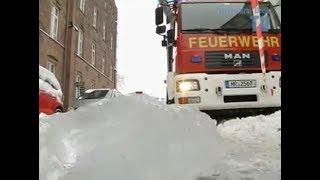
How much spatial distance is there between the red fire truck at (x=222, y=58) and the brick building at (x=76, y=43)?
1119cm

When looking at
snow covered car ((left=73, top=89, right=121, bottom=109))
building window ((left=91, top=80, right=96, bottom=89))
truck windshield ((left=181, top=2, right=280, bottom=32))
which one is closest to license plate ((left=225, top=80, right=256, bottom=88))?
truck windshield ((left=181, top=2, right=280, bottom=32))

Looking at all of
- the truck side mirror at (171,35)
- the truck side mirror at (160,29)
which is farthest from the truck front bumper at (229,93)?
the truck side mirror at (160,29)

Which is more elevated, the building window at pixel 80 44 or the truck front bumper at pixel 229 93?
the building window at pixel 80 44

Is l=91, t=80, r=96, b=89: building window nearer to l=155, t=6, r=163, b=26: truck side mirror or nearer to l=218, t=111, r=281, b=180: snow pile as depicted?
l=155, t=6, r=163, b=26: truck side mirror

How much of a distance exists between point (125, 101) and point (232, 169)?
1277mm

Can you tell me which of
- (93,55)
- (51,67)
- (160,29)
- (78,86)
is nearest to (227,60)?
(160,29)

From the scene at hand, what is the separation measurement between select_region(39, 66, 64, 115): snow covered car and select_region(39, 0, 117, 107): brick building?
9.10 m

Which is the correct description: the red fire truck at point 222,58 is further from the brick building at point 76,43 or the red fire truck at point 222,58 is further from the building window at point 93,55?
the building window at point 93,55

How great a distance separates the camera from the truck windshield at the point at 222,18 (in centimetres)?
776

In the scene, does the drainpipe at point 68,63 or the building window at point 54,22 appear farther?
the drainpipe at point 68,63

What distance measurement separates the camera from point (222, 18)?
7.86 metres

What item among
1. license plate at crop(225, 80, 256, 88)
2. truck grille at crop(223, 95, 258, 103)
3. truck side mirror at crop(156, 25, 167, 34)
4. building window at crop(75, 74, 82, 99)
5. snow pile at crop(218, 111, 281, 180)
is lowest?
snow pile at crop(218, 111, 281, 180)

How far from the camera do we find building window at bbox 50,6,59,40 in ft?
65.5
